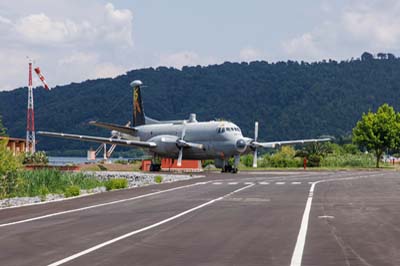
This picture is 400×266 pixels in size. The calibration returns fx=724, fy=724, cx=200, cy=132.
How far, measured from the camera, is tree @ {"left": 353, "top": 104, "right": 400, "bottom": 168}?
83.1 meters

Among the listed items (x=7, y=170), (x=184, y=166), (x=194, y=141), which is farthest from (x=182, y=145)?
(x=7, y=170)

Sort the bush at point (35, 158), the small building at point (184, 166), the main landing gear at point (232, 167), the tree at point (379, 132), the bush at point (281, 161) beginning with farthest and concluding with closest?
the tree at point (379, 132) < the bush at point (281, 161) < the bush at point (35, 158) < the small building at point (184, 166) < the main landing gear at point (232, 167)

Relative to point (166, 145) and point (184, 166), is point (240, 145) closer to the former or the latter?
point (166, 145)

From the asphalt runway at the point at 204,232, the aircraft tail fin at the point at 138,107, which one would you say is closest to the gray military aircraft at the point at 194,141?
the aircraft tail fin at the point at 138,107

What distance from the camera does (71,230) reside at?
15.4 metres

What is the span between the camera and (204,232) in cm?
1488

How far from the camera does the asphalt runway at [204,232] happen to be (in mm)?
11203

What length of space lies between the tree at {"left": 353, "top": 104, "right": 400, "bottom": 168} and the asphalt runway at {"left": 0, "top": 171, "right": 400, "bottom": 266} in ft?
197

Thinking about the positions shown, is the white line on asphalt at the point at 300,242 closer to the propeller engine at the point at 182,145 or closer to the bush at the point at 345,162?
the propeller engine at the point at 182,145

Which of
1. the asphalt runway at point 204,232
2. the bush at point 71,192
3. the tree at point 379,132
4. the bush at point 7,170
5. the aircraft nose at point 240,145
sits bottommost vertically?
the asphalt runway at point 204,232

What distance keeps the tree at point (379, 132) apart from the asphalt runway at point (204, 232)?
60.0 meters

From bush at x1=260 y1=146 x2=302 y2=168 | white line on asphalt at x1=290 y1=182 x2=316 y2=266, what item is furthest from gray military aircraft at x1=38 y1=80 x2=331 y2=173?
white line on asphalt at x1=290 y1=182 x2=316 y2=266

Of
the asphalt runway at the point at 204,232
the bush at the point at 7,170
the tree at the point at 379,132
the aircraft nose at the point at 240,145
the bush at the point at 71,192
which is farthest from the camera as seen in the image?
the tree at the point at 379,132

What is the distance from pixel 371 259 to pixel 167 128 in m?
54.8
